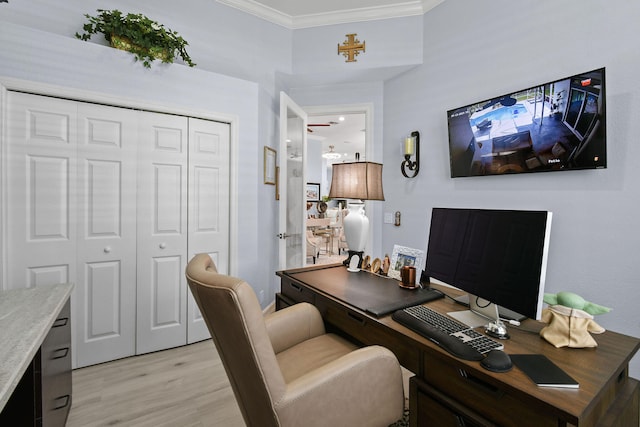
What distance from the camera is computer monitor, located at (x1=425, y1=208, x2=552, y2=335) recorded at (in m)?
0.95

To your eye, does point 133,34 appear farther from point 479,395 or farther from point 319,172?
point 319,172

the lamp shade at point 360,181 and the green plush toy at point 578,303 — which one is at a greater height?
the lamp shade at point 360,181

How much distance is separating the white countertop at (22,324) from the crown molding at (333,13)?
2.90 metres

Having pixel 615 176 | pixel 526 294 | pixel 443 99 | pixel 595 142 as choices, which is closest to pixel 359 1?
pixel 443 99

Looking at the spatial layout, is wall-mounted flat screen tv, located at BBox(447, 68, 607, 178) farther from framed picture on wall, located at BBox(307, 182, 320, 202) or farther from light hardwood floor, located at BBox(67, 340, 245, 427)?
framed picture on wall, located at BBox(307, 182, 320, 202)

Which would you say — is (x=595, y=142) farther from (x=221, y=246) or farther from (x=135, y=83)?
(x=135, y=83)

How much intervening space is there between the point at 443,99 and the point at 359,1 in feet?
4.20

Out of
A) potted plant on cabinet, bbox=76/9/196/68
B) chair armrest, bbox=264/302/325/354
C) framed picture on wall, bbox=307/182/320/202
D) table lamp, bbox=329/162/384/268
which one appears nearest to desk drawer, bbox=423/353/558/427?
chair armrest, bbox=264/302/325/354

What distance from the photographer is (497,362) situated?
0.87 m

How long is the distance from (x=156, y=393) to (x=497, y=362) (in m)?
2.06

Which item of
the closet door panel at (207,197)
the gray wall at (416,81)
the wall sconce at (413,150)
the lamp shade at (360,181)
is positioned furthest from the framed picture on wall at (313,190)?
the lamp shade at (360,181)

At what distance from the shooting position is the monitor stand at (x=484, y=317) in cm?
108

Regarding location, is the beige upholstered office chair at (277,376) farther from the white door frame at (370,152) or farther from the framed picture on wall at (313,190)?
the framed picture on wall at (313,190)

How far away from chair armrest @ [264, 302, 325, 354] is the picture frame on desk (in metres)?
0.52
